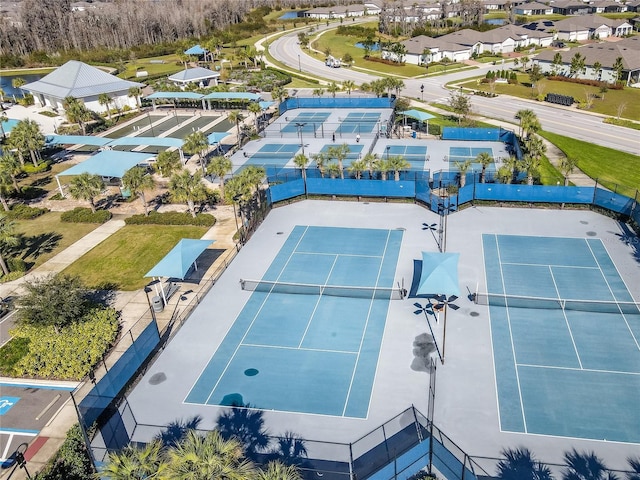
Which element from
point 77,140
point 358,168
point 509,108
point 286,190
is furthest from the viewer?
point 509,108

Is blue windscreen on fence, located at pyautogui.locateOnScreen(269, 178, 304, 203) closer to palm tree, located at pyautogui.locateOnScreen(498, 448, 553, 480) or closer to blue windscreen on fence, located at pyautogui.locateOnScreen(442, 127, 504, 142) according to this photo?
blue windscreen on fence, located at pyautogui.locateOnScreen(442, 127, 504, 142)

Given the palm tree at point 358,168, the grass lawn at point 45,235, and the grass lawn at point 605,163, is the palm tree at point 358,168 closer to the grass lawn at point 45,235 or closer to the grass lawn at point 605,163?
the grass lawn at point 605,163

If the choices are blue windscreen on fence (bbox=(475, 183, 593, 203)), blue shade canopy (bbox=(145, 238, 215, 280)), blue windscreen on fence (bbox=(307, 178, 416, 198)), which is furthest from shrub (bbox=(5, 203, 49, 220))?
blue windscreen on fence (bbox=(475, 183, 593, 203))

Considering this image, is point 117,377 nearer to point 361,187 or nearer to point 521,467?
point 521,467

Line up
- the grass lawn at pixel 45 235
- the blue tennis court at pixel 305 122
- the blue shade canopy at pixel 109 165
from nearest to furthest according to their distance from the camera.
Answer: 1. the grass lawn at pixel 45 235
2. the blue shade canopy at pixel 109 165
3. the blue tennis court at pixel 305 122

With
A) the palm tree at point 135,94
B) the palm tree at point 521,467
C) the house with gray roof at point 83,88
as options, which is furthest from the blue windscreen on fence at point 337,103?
the palm tree at point 521,467

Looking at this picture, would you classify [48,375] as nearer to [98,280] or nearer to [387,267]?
[98,280]

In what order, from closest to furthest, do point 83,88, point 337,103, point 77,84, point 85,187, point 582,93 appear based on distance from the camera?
1. point 85,187
2. point 337,103
3. point 83,88
4. point 77,84
5. point 582,93

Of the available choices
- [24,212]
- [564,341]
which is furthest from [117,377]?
[24,212]

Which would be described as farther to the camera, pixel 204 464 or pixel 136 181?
pixel 136 181
